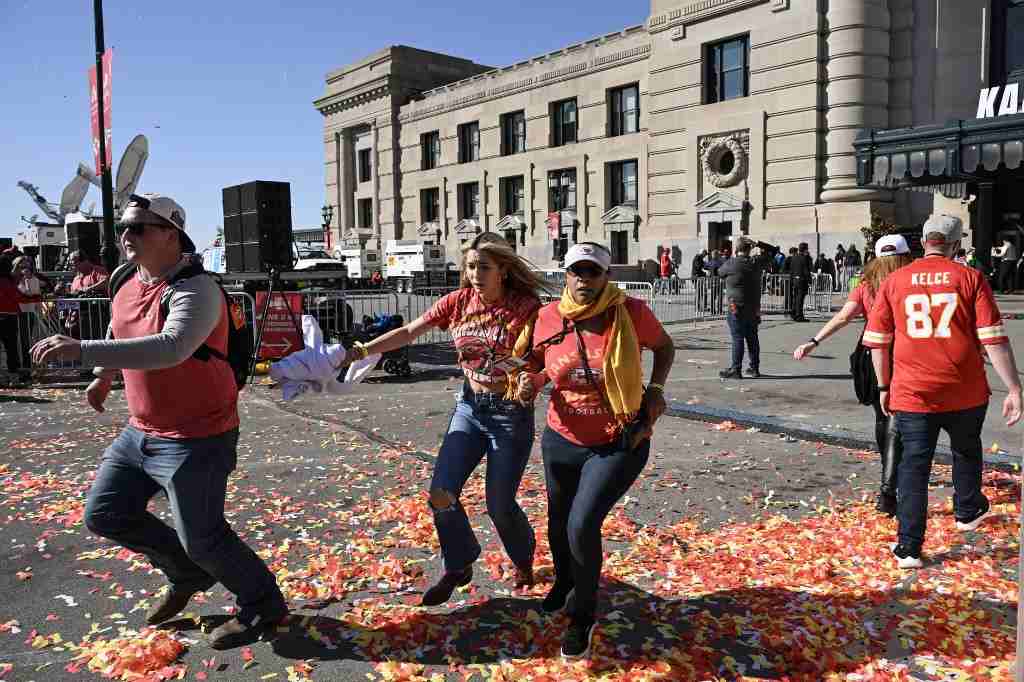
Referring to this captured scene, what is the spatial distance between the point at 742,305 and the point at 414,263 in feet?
116

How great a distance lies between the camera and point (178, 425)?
3600 millimetres

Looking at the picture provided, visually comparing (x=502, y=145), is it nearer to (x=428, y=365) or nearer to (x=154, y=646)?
(x=428, y=365)

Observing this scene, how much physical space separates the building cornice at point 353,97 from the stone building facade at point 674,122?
0.12 metres

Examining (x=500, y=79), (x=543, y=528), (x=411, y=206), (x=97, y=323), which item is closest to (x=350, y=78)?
(x=411, y=206)

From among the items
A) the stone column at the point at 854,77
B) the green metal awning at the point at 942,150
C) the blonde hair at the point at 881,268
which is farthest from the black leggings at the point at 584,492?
the stone column at the point at 854,77

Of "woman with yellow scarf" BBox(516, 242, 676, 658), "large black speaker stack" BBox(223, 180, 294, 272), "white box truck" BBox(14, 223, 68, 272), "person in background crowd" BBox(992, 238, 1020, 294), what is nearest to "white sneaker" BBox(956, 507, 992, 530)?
"woman with yellow scarf" BBox(516, 242, 676, 658)

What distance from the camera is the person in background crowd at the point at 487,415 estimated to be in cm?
407

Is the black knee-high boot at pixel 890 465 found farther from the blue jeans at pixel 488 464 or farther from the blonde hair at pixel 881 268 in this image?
the blue jeans at pixel 488 464

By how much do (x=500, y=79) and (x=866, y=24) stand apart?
817 inches

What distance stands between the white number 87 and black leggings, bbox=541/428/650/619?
1.96 meters

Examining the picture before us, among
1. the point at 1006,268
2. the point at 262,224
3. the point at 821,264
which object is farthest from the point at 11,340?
the point at 1006,268

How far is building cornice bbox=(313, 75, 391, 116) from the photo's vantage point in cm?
5139

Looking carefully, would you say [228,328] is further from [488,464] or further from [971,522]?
[971,522]

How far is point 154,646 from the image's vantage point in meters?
3.75
